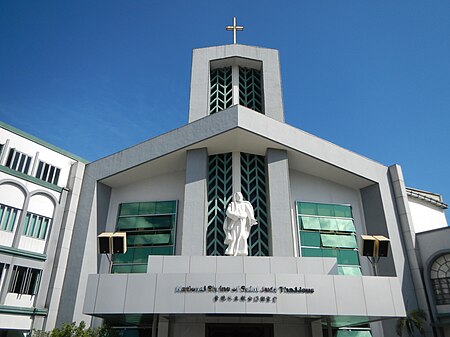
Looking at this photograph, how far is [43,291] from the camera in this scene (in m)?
17.7

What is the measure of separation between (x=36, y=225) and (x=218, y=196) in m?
9.28

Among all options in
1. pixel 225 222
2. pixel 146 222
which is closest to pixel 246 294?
pixel 225 222

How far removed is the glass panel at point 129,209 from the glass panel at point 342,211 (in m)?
11.2

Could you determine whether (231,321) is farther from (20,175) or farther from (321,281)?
(20,175)

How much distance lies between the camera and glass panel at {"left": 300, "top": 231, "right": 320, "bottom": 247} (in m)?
19.4

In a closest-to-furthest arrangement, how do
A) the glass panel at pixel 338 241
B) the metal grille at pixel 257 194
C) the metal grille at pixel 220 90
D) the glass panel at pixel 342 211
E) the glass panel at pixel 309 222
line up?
the metal grille at pixel 257 194 → the glass panel at pixel 338 241 → the glass panel at pixel 309 222 → the glass panel at pixel 342 211 → the metal grille at pixel 220 90

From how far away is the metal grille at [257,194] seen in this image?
18562mm

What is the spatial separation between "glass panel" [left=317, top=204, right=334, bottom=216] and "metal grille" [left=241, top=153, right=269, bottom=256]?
10.7 ft

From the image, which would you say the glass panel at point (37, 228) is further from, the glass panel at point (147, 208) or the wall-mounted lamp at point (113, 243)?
the wall-mounted lamp at point (113, 243)

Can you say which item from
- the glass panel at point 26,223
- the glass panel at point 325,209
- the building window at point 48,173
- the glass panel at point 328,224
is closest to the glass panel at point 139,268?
the glass panel at point 26,223

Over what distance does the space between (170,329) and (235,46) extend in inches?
720

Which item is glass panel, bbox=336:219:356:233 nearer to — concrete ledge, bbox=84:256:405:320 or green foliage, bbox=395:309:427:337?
green foliage, bbox=395:309:427:337

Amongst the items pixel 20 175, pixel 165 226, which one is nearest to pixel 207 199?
pixel 165 226

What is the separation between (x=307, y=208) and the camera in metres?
20.4
